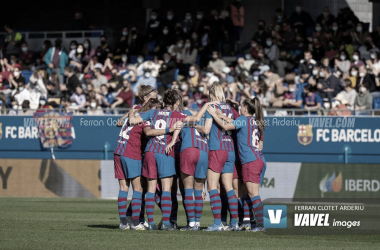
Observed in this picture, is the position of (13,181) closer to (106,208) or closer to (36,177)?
(36,177)

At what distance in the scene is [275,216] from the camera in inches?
384

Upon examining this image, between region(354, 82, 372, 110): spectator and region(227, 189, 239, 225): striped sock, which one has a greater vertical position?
region(354, 82, 372, 110): spectator

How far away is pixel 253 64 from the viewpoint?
2267 cm

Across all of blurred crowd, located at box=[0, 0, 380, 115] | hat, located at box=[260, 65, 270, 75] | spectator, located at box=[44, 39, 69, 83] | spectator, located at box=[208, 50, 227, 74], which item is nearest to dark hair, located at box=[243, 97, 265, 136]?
blurred crowd, located at box=[0, 0, 380, 115]

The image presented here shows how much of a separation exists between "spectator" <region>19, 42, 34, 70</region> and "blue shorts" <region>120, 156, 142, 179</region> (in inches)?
662

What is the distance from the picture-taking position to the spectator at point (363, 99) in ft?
65.6

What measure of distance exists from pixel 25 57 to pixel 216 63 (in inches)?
295

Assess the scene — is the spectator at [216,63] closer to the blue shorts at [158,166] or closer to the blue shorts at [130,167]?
the blue shorts at [130,167]

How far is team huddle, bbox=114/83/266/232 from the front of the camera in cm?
1027

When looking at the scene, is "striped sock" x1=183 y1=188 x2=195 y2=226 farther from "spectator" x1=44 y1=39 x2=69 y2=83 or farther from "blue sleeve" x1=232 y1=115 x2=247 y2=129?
"spectator" x1=44 y1=39 x2=69 y2=83

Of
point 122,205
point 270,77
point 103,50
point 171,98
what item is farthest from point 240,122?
point 103,50

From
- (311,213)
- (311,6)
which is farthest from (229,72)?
(311,213)

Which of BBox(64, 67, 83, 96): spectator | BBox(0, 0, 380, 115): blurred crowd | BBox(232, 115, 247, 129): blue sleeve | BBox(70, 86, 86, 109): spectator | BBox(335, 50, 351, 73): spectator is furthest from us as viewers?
BBox(64, 67, 83, 96): spectator

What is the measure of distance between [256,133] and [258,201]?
964mm
